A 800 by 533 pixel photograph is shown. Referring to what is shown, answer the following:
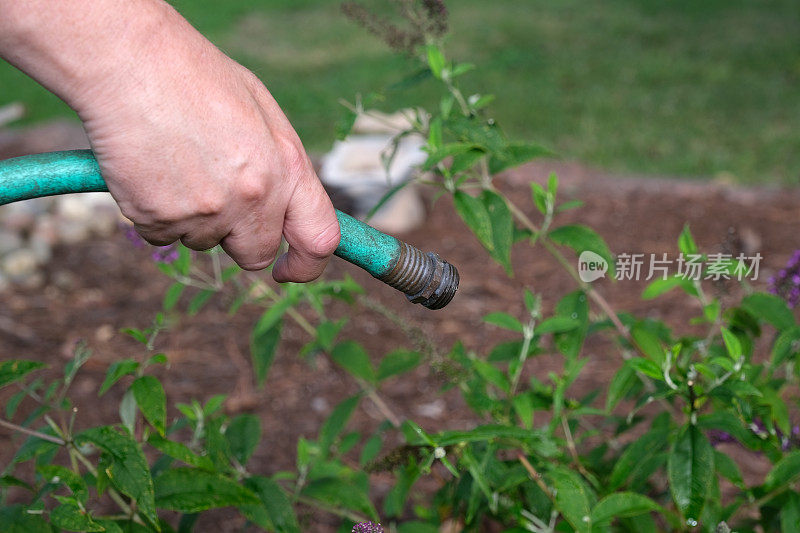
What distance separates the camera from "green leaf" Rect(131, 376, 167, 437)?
1464 millimetres

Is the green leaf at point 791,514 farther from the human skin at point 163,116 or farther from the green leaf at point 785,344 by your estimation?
the human skin at point 163,116

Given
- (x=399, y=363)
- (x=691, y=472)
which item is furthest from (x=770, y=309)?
(x=399, y=363)

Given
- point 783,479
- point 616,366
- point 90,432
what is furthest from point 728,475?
point 616,366

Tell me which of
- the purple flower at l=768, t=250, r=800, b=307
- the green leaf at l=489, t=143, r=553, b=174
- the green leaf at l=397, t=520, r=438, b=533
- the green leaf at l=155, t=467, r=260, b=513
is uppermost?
the green leaf at l=489, t=143, r=553, b=174

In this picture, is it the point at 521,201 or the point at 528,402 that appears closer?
the point at 528,402

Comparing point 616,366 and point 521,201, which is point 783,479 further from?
point 521,201

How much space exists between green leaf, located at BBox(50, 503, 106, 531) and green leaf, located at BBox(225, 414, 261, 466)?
0.50 m

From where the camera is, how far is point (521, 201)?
4953mm

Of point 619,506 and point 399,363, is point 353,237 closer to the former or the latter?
point 619,506

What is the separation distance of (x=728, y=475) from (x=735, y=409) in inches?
5.2

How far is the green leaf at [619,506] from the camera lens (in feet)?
4.68

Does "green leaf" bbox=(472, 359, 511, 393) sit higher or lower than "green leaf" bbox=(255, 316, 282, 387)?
higher

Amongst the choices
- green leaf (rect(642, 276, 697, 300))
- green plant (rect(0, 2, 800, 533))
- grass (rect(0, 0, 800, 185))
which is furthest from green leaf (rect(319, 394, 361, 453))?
grass (rect(0, 0, 800, 185))

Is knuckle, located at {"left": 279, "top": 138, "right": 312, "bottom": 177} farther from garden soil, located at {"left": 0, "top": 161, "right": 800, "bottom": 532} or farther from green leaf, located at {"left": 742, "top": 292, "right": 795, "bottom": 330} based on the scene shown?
garden soil, located at {"left": 0, "top": 161, "right": 800, "bottom": 532}
